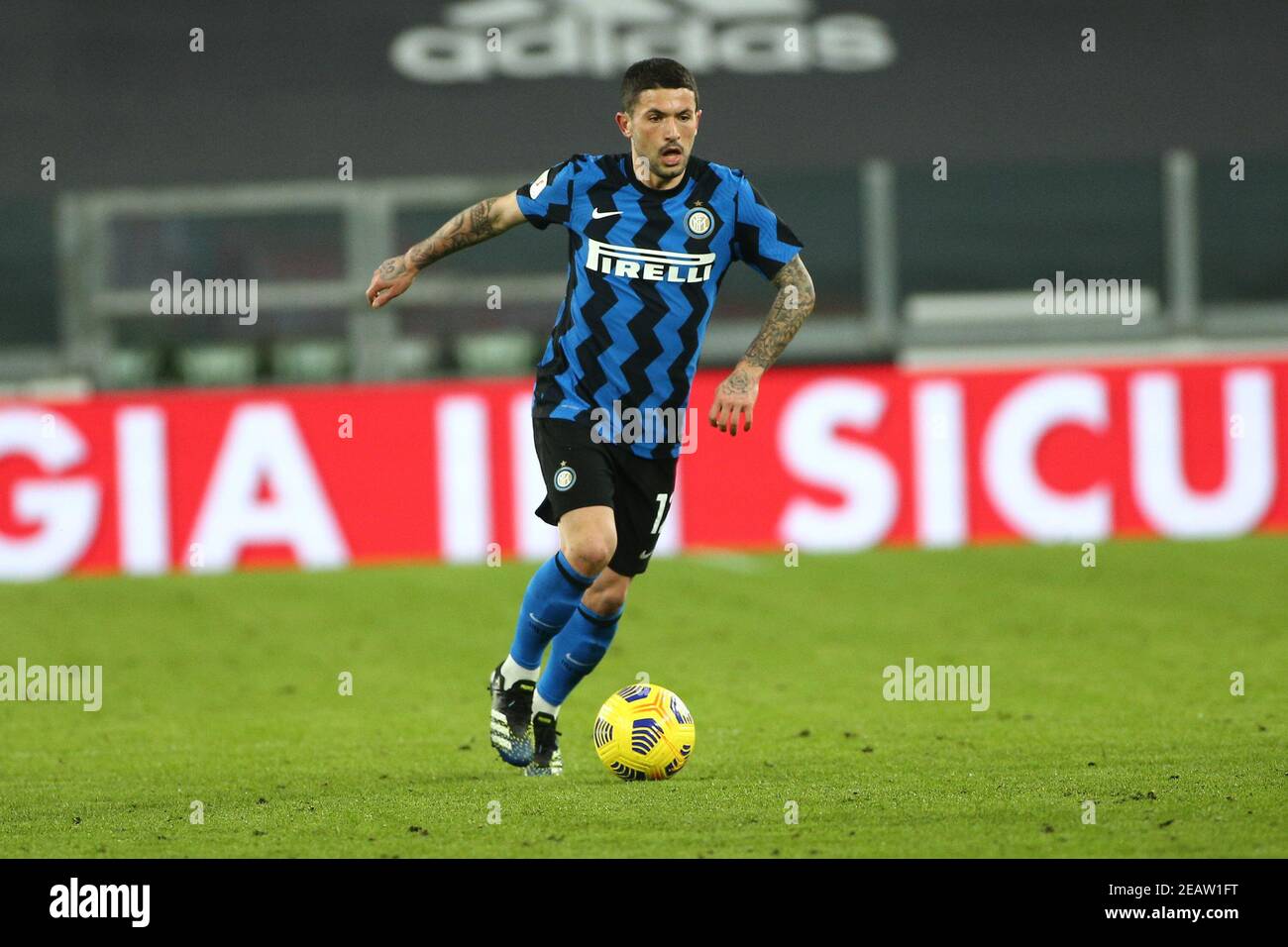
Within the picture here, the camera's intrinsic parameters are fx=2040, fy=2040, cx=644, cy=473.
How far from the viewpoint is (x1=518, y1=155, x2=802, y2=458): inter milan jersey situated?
685 centimetres

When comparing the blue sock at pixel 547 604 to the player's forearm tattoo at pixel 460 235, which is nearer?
the blue sock at pixel 547 604

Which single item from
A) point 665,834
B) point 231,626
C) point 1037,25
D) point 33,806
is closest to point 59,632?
point 231,626

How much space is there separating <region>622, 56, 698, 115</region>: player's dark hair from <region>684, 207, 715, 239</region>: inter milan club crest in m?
0.37

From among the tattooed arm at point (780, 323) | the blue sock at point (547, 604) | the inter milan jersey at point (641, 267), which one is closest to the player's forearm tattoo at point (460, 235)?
the inter milan jersey at point (641, 267)

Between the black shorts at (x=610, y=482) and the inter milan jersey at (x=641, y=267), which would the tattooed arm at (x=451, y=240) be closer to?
the inter milan jersey at (x=641, y=267)

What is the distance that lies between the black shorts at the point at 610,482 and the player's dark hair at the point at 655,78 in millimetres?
1109

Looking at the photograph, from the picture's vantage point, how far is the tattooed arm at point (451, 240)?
6.96 meters

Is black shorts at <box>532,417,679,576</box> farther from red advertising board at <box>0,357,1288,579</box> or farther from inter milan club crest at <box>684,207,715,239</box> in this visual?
red advertising board at <box>0,357,1288,579</box>

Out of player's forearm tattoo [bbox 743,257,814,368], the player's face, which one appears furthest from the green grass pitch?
the player's face

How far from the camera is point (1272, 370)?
582 inches

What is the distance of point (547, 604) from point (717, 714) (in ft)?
5.79

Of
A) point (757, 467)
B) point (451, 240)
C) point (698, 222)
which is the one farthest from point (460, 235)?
point (757, 467)

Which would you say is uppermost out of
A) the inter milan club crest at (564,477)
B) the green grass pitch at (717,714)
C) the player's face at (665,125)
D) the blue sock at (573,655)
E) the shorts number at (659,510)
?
the player's face at (665,125)
